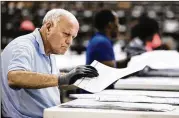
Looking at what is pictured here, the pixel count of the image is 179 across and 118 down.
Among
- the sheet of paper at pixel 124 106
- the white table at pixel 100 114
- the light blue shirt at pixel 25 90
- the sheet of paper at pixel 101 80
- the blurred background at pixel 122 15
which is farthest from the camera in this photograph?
the blurred background at pixel 122 15

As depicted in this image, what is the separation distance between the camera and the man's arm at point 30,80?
80.9 inches

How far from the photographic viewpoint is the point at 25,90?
7.37 ft

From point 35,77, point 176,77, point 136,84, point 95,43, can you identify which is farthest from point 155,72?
point 35,77

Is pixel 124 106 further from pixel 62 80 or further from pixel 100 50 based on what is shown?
pixel 100 50

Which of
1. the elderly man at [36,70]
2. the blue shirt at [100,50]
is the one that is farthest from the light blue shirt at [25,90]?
the blue shirt at [100,50]

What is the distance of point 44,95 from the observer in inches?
90.8

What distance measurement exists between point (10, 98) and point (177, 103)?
837 millimetres

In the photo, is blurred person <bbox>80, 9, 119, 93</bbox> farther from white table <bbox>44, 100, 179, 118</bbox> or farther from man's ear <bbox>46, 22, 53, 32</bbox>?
white table <bbox>44, 100, 179, 118</bbox>

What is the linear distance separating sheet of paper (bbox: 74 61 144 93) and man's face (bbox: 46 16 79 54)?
0.20 meters

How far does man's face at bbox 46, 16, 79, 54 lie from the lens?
91.0 inches

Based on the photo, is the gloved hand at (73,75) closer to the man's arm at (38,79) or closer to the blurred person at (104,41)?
the man's arm at (38,79)

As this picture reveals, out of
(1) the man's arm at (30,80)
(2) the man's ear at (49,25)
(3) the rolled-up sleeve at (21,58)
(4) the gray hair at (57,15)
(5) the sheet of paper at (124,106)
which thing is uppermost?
(4) the gray hair at (57,15)

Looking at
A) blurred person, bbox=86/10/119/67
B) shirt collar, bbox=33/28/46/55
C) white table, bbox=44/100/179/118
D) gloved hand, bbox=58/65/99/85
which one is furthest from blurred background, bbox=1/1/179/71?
white table, bbox=44/100/179/118

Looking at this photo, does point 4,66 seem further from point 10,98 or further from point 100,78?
point 100,78
